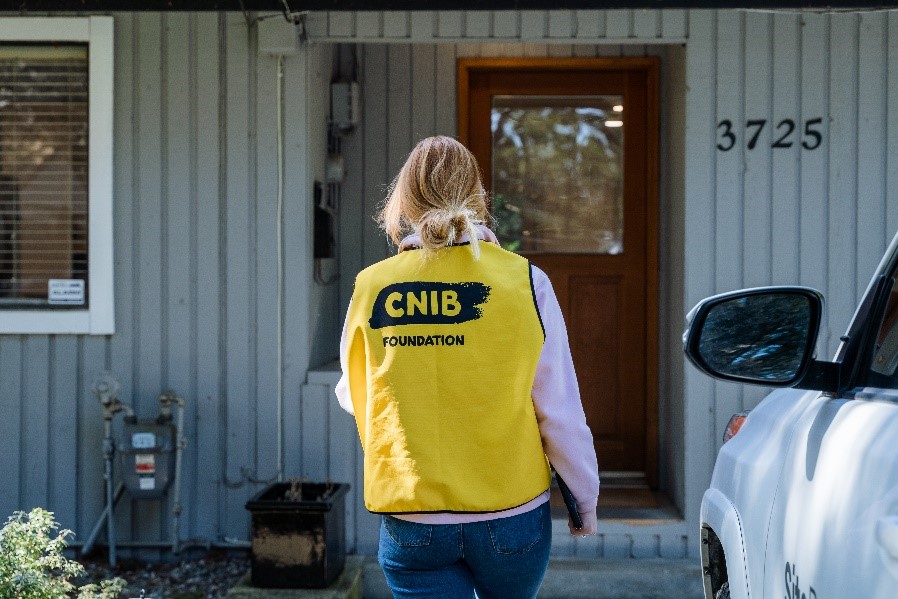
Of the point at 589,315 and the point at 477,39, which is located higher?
the point at 477,39

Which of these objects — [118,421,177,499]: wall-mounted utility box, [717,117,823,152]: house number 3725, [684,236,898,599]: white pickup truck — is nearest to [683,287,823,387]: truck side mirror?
[684,236,898,599]: white pickup truck

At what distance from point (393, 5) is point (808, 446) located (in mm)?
3394

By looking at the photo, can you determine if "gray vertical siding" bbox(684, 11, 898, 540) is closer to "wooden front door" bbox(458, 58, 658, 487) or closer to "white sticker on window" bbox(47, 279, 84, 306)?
"wooden front door" bbox(458, 58, 658, 487)

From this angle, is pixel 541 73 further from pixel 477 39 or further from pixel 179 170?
pixel 179 170

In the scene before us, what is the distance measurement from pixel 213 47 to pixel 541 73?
2.16 metres

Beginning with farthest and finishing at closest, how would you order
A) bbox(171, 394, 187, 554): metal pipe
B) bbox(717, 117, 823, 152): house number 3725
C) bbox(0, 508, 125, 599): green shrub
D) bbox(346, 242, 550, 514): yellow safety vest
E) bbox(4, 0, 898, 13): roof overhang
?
bbox(717, 117, 823, 152): house number 3725 < bbox(171, 394, 187, 554): metal pipe < bbox(4, 0, 898, 13): roof overhang < bbox(0, 508, 125, 599): green shrub < bbox(346, 242, 550, 514): yellow safety vest

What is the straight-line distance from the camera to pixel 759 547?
2.39 metres

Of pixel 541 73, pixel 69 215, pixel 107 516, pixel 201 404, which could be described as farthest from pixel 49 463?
pixel 541 73

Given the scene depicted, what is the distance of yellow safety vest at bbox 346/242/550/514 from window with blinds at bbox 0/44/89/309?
3856 mm

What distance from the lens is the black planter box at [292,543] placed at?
5172mm

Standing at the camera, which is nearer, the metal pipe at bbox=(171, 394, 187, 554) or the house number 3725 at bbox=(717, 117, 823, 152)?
the metal pipe at bbox=(171, 394, 187, 554)

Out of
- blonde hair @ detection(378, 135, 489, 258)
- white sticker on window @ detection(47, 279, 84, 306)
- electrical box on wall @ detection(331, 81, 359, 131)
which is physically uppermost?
electrical box on wall @ detection(331, 81, 359, 131)

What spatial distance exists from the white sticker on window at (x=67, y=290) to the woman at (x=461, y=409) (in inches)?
147

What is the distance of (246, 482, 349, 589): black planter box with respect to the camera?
5.17 m
